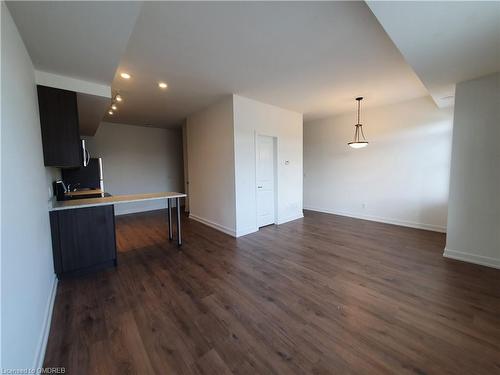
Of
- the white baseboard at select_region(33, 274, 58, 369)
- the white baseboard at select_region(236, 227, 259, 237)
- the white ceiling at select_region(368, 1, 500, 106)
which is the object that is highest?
the white ceiling at select_region(368, 1, 500, 106)

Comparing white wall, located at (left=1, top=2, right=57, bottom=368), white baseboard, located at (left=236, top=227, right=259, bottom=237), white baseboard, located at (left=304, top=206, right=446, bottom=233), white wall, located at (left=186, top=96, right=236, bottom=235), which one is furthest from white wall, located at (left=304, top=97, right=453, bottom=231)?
white wall, located at (left=1, top=2, right=57, bottom=368)

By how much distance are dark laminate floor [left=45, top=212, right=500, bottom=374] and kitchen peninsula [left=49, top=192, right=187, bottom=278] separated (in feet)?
0.69

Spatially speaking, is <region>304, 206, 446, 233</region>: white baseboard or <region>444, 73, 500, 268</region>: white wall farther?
<region>304, 206, 446, 233</region>: white baseboard

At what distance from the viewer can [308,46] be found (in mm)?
2342

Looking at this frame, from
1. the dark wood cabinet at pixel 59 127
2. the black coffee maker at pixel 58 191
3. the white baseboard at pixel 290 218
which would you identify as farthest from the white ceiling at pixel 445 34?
the black coffee maker at pixel 58 191

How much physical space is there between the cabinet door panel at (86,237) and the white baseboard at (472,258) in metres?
4.85

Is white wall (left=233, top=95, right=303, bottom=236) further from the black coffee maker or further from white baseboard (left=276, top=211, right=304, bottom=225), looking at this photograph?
the black coffee maker

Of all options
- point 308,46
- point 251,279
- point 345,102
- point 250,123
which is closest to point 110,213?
point 251,279

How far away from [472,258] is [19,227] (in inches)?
193

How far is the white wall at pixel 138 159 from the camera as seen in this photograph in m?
6.08

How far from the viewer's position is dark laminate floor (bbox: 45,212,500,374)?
146 centimetres

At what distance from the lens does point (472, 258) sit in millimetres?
2887

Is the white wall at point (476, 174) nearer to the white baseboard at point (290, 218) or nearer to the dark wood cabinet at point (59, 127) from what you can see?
the white baseboard at point (290, 218)

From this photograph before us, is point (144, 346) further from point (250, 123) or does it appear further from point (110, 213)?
point (250, 123)
